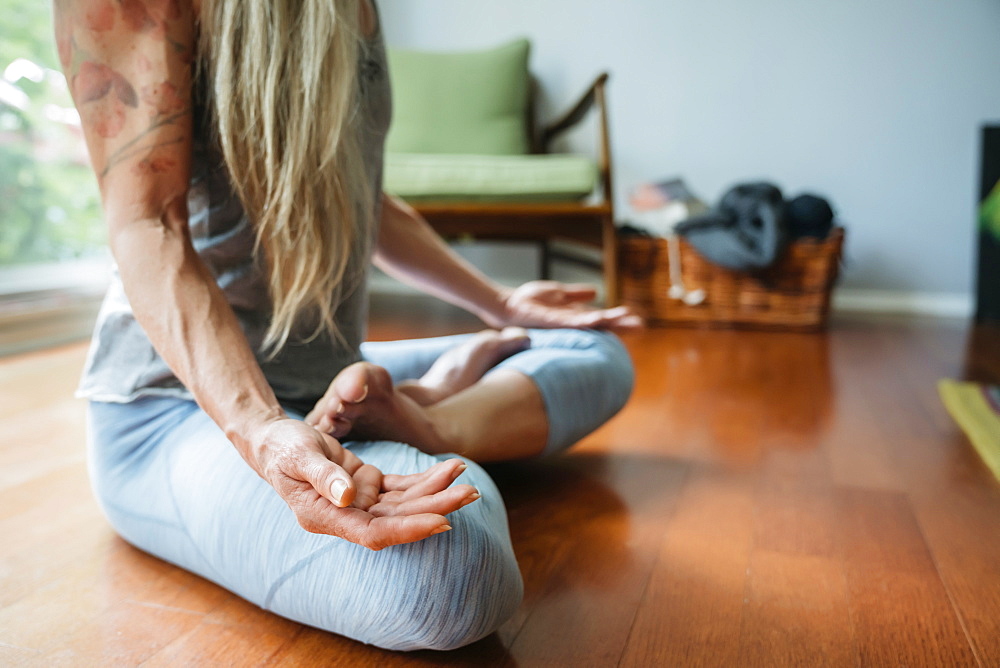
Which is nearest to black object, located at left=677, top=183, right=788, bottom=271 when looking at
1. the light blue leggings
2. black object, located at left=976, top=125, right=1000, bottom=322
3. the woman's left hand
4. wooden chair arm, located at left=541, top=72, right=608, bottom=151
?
wooden chair arm, located at left=541, top=72, right=608, bottom=151

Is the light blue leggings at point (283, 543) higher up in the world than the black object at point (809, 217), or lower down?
higher up

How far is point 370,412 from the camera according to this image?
722 mm

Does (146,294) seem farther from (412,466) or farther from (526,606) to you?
(526,606)

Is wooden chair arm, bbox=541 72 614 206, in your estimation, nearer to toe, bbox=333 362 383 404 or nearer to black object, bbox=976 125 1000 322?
black object, bbox=976 125 1000 322

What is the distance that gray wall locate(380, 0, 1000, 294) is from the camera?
263cm

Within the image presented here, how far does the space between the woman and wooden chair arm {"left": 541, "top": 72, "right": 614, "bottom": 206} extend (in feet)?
5.37

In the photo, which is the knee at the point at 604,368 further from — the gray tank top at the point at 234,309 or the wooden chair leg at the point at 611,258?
the wooden chair leg at the point at 611,258

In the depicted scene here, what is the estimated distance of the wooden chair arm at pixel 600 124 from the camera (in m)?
2.43

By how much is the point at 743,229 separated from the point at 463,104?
111 centimetres

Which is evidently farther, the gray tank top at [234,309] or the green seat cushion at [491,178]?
the green seat cushion at [491,178]

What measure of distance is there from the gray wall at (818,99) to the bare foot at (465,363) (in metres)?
2.04

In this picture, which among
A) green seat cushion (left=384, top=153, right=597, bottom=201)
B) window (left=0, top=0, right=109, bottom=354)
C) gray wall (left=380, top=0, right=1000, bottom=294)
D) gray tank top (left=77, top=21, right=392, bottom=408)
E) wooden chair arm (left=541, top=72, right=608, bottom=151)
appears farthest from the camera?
gray wall (left=380, top=0, right=1000, bottom=294)

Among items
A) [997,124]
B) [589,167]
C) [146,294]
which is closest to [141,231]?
[146,294]

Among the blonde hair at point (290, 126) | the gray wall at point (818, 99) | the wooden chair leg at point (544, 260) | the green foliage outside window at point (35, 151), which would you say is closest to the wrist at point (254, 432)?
the blonde hair at point (290, 126)
